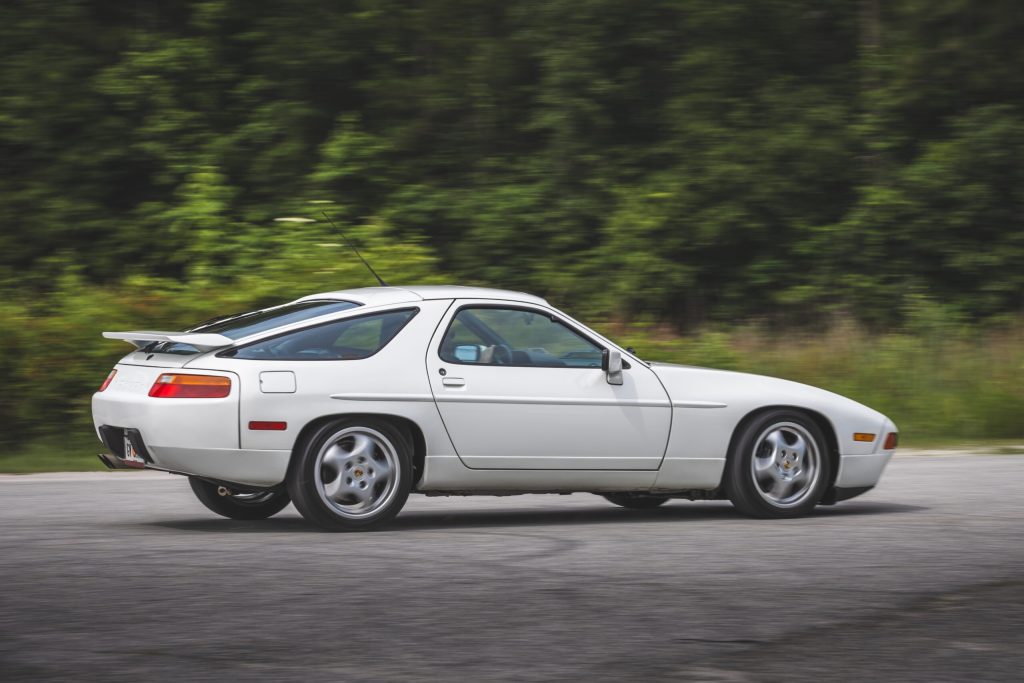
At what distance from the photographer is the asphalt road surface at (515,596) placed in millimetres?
5020

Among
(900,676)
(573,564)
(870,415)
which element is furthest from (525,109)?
(900,676)

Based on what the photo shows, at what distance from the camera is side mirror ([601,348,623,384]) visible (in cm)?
841

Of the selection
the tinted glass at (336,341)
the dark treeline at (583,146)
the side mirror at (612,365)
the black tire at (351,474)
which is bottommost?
the black tire at (351,474)

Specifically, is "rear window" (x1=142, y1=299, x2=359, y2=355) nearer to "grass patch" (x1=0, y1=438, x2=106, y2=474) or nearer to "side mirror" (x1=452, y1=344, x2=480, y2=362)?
"side mirror" (x1=452, y1=344, x2=480, y2=362)

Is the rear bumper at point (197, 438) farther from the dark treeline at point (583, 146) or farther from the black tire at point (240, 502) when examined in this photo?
the dark treeline at point (583, 146)

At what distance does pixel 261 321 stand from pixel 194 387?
29.1 inches

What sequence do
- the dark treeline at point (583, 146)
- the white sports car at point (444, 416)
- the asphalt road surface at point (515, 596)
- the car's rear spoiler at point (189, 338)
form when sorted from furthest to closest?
the dark treeline at point (583, 146), the car's rear spoiler at point (189, 338), the white sports car at point (444, 416), the asphalt road surface at point (515, 596)

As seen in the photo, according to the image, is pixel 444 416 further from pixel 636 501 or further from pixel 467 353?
pixel 636 501

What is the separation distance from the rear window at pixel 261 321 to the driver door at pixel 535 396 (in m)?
0.67

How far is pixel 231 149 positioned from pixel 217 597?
22.5 m

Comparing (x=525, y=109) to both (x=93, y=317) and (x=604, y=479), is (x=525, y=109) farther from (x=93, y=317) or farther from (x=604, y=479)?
(x=604, y=479)

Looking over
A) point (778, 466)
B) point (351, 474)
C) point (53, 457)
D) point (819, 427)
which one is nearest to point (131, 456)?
point (351, 474)

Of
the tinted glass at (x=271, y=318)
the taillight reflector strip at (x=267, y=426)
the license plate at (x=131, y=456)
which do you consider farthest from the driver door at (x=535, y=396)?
the license plate at (x=131, y=456)

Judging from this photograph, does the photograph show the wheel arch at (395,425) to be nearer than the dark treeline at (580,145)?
Yes
